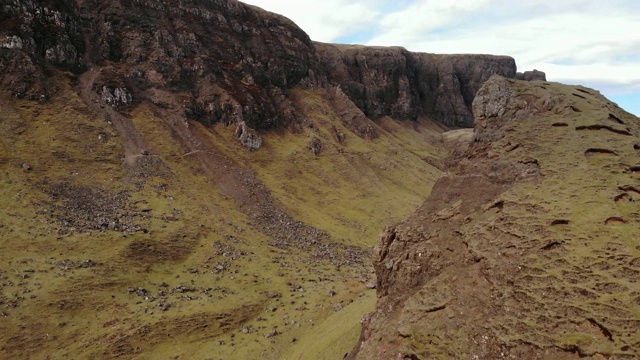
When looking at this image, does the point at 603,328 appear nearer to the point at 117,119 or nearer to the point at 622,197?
the point at 622,197

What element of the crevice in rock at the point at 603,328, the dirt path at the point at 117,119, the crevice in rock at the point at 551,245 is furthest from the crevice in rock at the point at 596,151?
the dirt path at the point at 117,119

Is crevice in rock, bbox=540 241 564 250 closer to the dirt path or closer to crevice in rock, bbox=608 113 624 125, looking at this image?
crevice in rock, bbox=608 113 624 125

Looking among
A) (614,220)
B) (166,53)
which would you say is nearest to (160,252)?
(614,220)

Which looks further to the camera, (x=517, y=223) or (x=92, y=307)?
(x=92, y=307)

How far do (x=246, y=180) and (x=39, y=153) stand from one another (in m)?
42.5

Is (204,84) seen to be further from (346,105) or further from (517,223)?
(517,223)

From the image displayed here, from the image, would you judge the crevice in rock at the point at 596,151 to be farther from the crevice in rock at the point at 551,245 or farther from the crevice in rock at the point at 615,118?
the crevice in rock at the point at 551,245

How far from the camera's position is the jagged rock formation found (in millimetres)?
19641

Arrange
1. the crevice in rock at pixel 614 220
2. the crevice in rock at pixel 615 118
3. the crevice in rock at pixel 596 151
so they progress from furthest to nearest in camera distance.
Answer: the crevice in rock at pixel 615 118 < the crevice in rock at pixel 596 151 < the crevice in rock at pixel 614 220

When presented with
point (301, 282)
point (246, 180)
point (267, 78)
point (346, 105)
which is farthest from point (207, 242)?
point (346, 105)

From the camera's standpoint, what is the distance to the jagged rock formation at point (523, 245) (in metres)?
19.6

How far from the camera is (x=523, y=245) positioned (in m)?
23.7

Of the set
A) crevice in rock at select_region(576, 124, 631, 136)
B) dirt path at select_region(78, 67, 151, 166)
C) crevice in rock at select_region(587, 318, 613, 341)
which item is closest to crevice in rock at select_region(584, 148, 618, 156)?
crevice in rock at select_region(576, 124, 631, 136)

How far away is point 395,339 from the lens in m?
24.3
